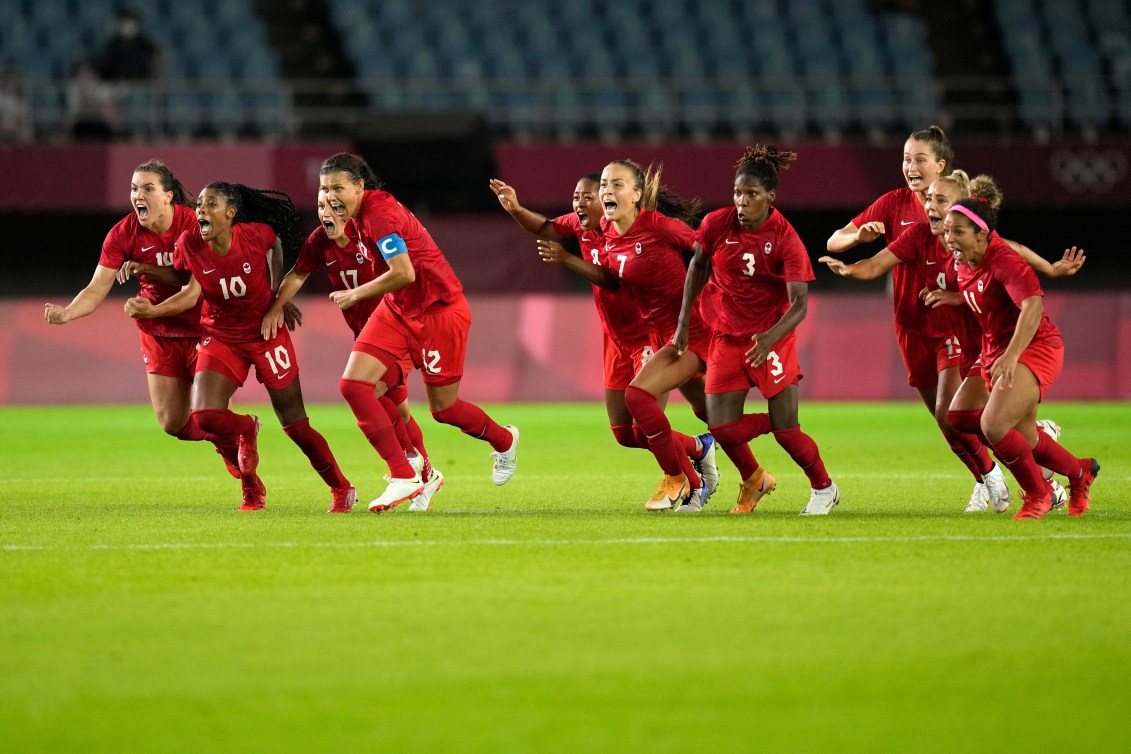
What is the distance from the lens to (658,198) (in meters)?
9.99

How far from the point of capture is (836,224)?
26688 mm

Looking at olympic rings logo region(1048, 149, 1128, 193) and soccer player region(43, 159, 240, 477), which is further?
olympic rings logo region(1048, 149, 1128, 193)

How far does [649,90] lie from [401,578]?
18.5 metres

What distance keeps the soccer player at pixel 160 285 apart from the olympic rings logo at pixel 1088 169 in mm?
16690

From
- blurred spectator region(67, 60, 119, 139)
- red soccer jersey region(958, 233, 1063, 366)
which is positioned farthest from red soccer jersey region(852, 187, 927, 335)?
blurred spectator region(67, 60, 119, 139)

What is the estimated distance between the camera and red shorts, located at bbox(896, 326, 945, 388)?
9.48 m

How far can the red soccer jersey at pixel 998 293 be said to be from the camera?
8.30 m

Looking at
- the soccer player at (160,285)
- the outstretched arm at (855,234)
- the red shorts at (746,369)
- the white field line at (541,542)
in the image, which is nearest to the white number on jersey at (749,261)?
the red shorts at (746,369)

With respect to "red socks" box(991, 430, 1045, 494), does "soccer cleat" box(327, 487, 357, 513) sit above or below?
below

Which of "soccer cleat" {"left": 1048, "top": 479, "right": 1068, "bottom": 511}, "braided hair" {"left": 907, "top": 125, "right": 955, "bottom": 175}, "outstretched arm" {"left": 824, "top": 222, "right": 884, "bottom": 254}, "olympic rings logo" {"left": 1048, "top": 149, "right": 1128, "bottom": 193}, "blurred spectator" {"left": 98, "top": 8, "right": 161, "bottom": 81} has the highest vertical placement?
"blurred spectator" {"left": 98, "top": 8, "right": 161, "bottom": 81}

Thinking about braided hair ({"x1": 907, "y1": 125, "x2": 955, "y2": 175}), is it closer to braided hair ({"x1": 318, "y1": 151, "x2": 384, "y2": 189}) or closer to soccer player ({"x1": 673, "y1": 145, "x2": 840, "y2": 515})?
soccer player ({"x1": 673, "y1": 145, "x2": 840, "y2": 515})

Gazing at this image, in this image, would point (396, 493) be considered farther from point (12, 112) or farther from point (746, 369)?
point (12, 112)

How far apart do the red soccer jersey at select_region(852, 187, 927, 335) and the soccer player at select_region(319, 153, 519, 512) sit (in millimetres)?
2462

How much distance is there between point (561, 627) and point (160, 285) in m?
5.33
